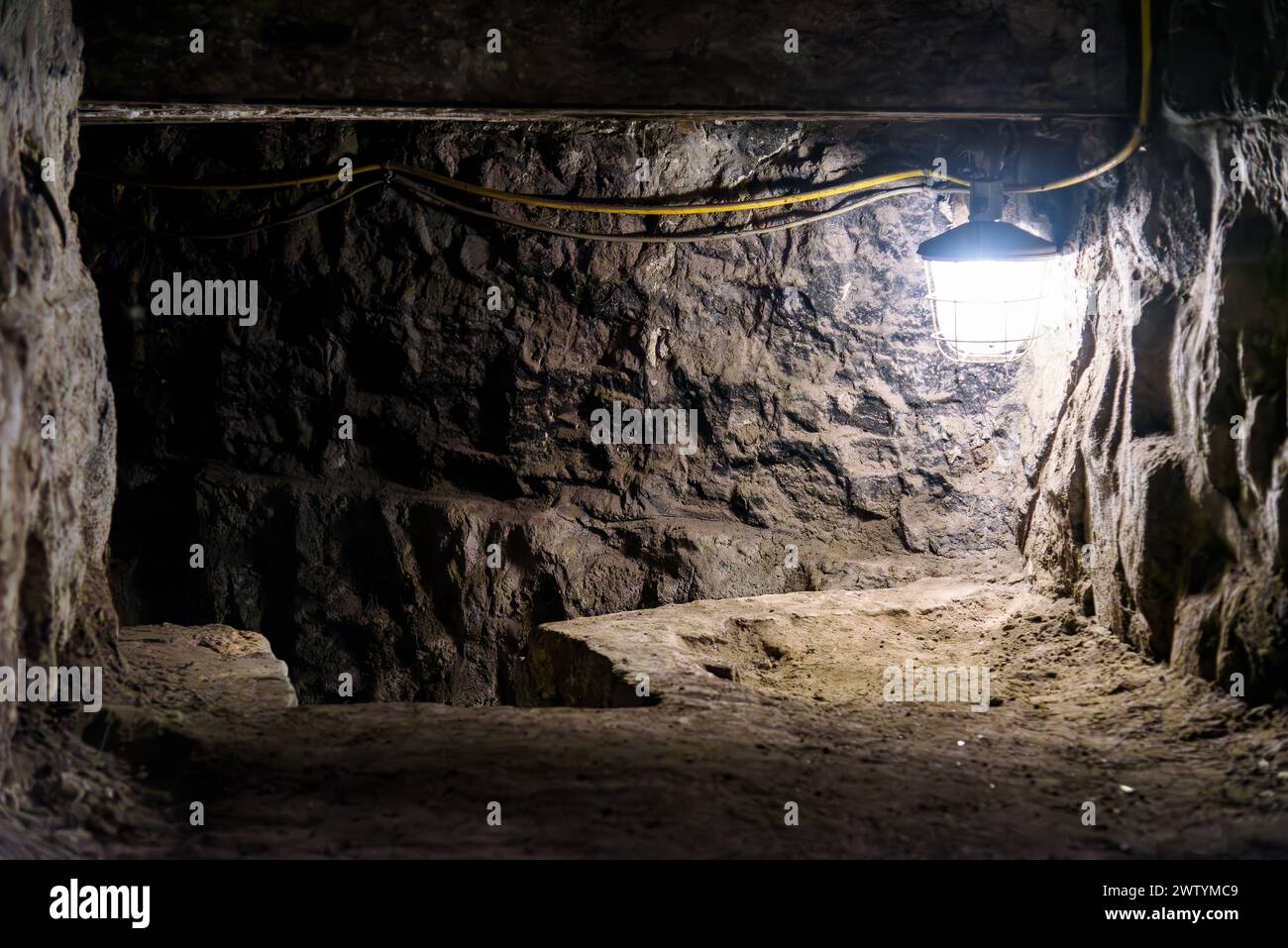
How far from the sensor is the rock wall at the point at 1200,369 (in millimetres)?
2883

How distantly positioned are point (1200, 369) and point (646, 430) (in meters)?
2.54

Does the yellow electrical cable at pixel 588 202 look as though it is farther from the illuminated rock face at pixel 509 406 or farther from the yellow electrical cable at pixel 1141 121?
the yellow electrical cable at pixel 1141 121

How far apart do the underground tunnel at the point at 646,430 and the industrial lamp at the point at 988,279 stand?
2 centimetres

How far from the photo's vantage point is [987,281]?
11.9 ft

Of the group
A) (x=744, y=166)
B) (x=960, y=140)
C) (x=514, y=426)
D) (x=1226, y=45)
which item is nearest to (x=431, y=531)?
(x=514, y=426)

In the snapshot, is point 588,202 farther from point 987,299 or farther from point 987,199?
point 987,299

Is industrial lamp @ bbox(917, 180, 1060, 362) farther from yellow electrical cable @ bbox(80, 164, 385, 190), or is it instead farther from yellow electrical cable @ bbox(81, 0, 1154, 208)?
yellow electrical cable @ bbox(80, 164, 385, 190)

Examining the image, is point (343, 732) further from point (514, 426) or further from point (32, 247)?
point (514, 426)

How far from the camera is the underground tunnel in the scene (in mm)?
2461

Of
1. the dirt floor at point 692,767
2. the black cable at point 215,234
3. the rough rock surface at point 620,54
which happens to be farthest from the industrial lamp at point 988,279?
the black cable at point 215,234

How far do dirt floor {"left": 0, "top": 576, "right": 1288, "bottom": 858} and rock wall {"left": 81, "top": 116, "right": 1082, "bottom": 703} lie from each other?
1444mm

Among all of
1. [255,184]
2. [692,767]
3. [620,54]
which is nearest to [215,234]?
[255,184]

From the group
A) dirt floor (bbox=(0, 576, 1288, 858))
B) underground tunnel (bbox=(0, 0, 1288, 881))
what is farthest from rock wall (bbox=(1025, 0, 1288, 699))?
dirt floor (bbox=(0, 576, 1288, 858))

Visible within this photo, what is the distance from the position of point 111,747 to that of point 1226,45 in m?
3.04
